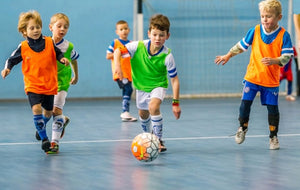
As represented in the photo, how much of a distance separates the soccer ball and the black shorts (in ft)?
3.79

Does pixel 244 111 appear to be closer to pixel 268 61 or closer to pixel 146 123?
pixel 268 61

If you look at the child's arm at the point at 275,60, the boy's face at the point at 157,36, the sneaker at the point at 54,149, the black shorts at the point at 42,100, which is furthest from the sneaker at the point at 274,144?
the black shorts at the point at 42,100

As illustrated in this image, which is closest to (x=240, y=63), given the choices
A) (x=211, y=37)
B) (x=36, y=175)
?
(x=211, y=37)

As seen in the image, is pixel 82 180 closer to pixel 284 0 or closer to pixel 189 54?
pixel 189 54

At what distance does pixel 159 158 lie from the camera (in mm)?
5891

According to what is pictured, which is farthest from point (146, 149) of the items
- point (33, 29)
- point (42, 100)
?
point (33, 29)

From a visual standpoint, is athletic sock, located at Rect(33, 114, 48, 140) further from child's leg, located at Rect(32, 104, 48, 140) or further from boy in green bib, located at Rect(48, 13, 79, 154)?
boy in green bib, located at Rect(48, 13, 79, 154)

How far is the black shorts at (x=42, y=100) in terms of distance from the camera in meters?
6.18

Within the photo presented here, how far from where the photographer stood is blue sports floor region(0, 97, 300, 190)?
Result: 15.4 feet

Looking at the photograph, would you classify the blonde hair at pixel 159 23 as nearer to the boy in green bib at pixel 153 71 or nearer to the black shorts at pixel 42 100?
the boy in green bib at pixel 153 71

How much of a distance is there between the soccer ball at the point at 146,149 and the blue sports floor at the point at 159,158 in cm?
8

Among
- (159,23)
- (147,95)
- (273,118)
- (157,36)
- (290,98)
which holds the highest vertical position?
(159,23)

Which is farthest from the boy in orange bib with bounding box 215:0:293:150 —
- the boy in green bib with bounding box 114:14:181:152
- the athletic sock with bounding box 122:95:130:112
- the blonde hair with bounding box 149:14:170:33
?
the athletic sock with bounding box 122:95:130:112

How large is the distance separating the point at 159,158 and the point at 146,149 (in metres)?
0.44
